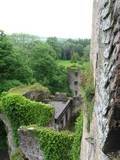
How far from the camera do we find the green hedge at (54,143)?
1352 centimetres

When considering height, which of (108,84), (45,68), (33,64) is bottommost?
(45,68)

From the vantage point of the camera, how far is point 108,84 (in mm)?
6812

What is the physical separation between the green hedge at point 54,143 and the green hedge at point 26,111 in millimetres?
2691

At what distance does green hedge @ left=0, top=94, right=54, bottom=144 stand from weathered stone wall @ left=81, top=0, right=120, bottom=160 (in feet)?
29.5

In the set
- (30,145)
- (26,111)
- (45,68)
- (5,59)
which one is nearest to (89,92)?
(30,145)

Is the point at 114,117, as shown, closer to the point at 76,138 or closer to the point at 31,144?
the point at 76,138

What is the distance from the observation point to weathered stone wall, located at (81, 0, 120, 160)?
633cm

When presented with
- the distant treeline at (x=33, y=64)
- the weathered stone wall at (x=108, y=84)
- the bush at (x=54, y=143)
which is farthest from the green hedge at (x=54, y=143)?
the distant treeline at (x=33, y=64)

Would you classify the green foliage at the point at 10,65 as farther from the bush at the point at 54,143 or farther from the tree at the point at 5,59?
the bush at the point at 54,143

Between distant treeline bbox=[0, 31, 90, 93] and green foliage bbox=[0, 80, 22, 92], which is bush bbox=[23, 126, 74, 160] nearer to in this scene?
distant treeline bbox=[0, 31, 90, 93]

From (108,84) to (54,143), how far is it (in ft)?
23.8

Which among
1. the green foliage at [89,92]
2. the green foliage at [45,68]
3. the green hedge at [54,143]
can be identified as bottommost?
the green foliage at [45,68]

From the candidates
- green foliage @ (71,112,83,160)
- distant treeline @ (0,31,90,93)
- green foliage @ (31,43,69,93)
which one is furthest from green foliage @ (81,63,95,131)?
green foliage @ (31,43,69,93)

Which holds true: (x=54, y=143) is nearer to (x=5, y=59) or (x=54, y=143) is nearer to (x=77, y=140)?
(x=77, y=140)
